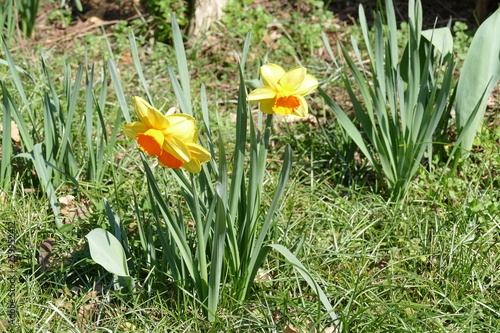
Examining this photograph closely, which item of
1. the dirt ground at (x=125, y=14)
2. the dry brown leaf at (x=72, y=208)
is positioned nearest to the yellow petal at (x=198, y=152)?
the dry brown leaf at (x=72, y=208)

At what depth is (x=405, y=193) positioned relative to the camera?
2590mm

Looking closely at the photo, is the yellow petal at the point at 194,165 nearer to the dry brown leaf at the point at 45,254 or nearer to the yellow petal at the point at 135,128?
the yellow petal at the point at 135,128

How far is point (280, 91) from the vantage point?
1.63 meters

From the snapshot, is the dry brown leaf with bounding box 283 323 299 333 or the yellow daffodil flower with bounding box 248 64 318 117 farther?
the dry brown leaf with bounding box 283 323 299 333

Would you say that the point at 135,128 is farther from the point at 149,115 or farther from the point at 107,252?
the point at 107,252

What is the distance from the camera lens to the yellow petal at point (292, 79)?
162 centimetres

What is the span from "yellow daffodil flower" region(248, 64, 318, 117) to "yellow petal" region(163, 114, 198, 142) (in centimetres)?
20

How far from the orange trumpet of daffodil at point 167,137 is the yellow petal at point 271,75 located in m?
0.27

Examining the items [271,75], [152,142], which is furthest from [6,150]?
[271,75]

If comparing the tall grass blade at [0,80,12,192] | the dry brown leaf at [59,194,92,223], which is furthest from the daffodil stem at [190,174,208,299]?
the tall grass blade at [0,80,12,192]

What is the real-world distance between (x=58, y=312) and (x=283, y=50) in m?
2.61

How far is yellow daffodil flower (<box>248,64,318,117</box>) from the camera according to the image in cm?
162

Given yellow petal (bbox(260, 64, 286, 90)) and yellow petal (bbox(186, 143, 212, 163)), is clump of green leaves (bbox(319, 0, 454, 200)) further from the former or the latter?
yellow petal (bbox(186, 143, 212, 163))

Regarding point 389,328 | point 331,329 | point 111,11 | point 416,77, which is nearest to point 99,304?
point 331,329
